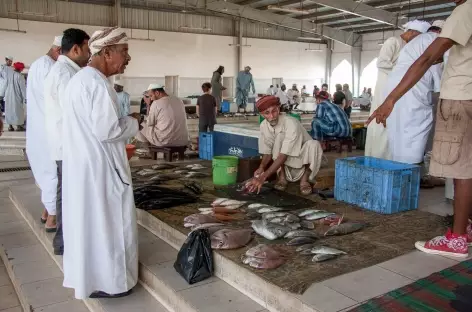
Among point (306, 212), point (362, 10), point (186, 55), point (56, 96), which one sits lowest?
point (306, 212)

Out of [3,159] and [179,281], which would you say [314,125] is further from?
[3,159]

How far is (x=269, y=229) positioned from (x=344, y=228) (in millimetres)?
671

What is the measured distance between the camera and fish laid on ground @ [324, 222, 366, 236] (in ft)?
12.0

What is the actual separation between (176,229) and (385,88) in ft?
10.7

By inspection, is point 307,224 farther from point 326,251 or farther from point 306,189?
point 306,189

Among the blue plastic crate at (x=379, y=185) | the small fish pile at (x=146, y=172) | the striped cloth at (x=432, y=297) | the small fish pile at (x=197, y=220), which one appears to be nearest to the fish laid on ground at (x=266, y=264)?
the striped cloth at (x=432, y=297)

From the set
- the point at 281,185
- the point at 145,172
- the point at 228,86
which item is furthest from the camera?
the point at 228,86

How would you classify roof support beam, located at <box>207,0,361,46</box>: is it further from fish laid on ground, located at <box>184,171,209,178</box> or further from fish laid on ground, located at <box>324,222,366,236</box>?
fish laid on ground, located at <box>324,222,366,236</box>

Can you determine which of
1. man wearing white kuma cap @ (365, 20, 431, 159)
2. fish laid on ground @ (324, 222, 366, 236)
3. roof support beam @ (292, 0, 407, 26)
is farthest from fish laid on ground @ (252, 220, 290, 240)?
roof support beam @ (292, 0, 407, 26)

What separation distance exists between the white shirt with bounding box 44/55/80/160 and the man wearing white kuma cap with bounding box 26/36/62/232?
363mm

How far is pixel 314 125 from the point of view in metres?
8.35

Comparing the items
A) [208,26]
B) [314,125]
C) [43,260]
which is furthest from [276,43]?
[43,260]

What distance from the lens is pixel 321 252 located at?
3.19m

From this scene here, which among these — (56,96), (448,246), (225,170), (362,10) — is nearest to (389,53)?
(225,170)
